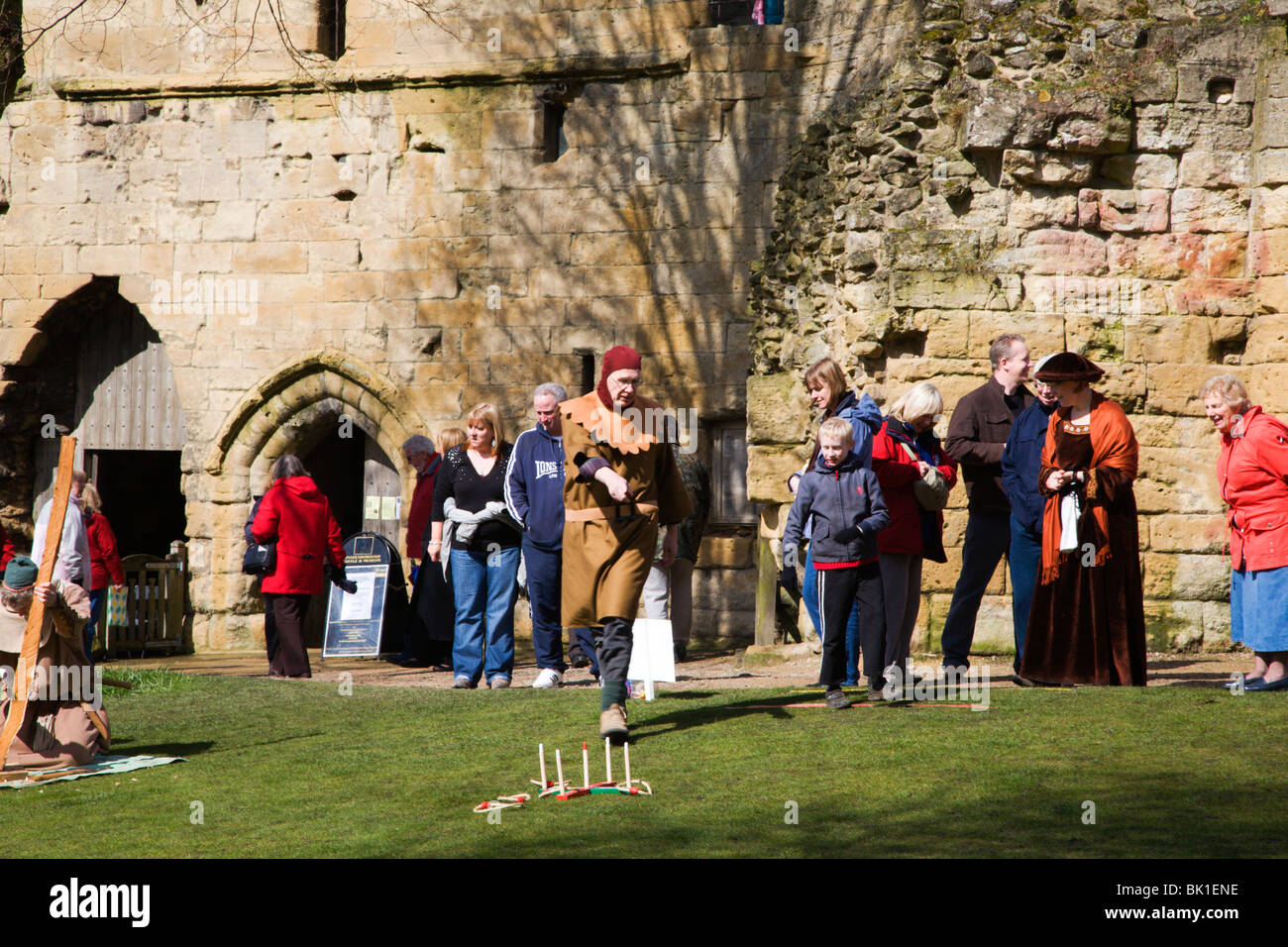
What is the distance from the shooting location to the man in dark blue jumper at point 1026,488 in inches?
309

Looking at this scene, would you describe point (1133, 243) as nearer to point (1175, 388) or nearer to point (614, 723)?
point (1175, 388)

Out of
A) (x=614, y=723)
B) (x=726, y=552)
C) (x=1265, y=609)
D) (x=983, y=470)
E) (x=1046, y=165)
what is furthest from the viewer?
(x=726, y=552)

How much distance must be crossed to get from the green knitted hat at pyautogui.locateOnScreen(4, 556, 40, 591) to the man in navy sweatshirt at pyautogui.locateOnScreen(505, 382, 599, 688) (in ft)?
10.6

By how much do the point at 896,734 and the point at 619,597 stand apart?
1435 millimetres

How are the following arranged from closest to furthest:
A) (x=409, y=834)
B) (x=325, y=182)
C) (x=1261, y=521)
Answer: (x=409, y=834) → (x=1261, y=521) → (x=325, y=182)

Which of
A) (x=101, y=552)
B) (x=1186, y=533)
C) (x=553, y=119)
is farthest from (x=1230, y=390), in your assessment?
(x=553, y=119)

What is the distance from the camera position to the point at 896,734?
647 centimetres

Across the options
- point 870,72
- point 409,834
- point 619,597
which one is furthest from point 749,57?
point 409,834

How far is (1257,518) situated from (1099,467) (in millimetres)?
895

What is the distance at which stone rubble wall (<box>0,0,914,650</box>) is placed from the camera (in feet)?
47.2

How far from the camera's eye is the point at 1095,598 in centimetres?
752

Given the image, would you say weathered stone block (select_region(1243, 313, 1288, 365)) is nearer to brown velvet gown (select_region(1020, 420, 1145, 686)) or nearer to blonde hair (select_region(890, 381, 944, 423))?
brown velvet gown (select_region(1020, 420, 1145, 686))

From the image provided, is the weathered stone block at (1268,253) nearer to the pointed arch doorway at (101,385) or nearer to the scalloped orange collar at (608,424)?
the scalloped orange collar at (608,424)
